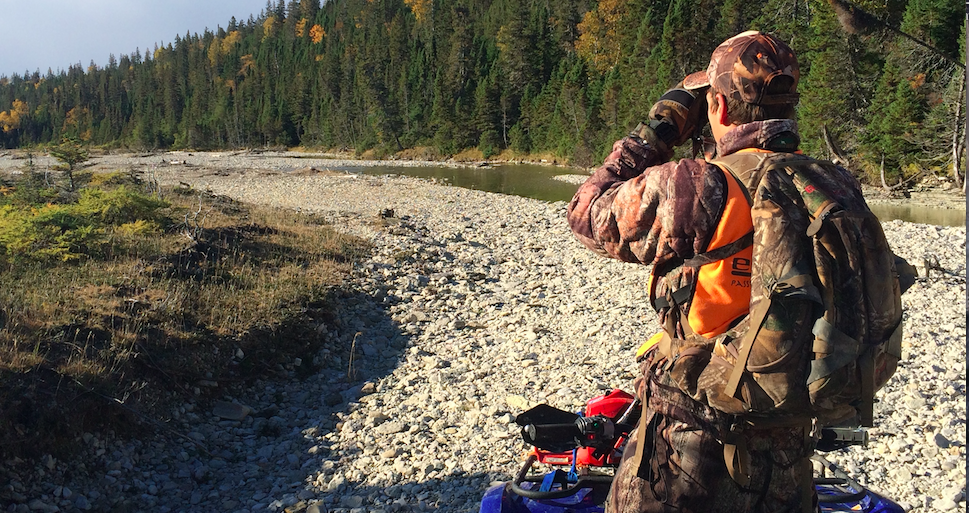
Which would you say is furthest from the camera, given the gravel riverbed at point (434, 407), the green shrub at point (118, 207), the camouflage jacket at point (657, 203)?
the green shrub at point (118, 207)

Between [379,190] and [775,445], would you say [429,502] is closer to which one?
[775,445]

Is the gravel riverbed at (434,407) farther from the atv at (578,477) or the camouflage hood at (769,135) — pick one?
the camouflage hood at (769,135)

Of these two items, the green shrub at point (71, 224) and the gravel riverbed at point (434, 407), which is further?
the green shrub at point (71, 224)

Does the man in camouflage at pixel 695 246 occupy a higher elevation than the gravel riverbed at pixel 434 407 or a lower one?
higher

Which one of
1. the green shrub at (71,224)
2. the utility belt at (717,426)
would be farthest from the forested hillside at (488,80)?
the green shrub at (71,224)

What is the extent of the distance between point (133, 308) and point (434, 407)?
153 inches

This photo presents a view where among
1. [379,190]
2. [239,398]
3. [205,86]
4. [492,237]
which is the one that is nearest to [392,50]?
[205,86]

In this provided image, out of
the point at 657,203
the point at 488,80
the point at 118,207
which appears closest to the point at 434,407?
the point at 657,203

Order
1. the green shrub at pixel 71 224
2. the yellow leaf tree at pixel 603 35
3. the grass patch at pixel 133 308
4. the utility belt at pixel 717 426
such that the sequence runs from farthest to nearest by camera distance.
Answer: the yellow leaf tree at pixel 603 35, the green shrub at pixel 71 224, the grass patch at pixel 133 308, the utility belt at pixel 717 426

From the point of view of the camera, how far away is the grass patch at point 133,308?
590 centimetres

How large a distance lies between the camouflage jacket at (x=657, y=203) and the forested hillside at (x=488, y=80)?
1.00m

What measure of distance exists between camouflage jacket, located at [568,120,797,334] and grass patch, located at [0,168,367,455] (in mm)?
5205

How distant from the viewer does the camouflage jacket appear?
223 centimetres

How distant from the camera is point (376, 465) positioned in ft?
19.8
